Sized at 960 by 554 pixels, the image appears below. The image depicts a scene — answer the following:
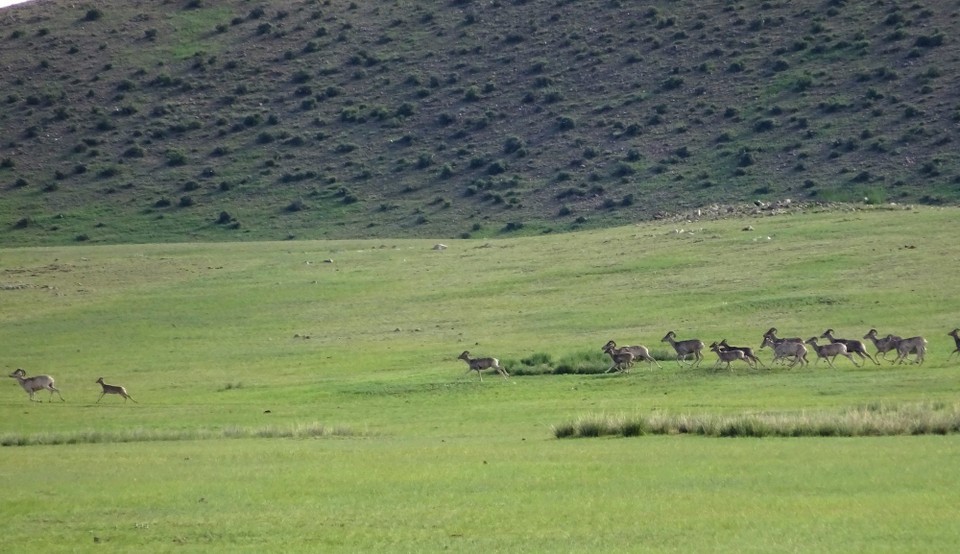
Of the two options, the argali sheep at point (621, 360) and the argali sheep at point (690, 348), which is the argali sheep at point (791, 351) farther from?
the argali sheep at point (621, 360)

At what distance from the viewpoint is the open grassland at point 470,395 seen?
1830 cm

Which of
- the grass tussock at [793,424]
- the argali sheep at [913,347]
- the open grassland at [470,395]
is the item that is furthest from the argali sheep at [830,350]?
the grass tussock at [793,424]

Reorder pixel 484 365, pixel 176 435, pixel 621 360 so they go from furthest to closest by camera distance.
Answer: pixel 484 365 < pixel 621 360 < pixel 176 435

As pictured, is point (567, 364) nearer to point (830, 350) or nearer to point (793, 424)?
point (830, 350)

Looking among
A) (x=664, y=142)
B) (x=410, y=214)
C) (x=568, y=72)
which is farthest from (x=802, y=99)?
(x=410, y=214)

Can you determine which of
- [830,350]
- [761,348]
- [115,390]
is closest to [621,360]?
[761,348]

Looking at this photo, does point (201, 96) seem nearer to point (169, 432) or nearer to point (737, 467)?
point (169, 432)

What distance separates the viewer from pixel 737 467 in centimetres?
2147

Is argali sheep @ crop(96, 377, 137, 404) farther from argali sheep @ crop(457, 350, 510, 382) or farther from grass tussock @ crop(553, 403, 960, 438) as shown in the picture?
grass tussock @ crop(553, 403, 960, 438)

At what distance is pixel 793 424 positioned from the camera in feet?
83.2

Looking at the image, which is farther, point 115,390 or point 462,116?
point 462,116

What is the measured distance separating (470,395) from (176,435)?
858 cm

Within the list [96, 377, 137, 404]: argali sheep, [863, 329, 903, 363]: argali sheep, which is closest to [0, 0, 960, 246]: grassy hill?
[863, 329, 903, 363]: argali sheep

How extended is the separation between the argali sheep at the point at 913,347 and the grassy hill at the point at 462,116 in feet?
123
